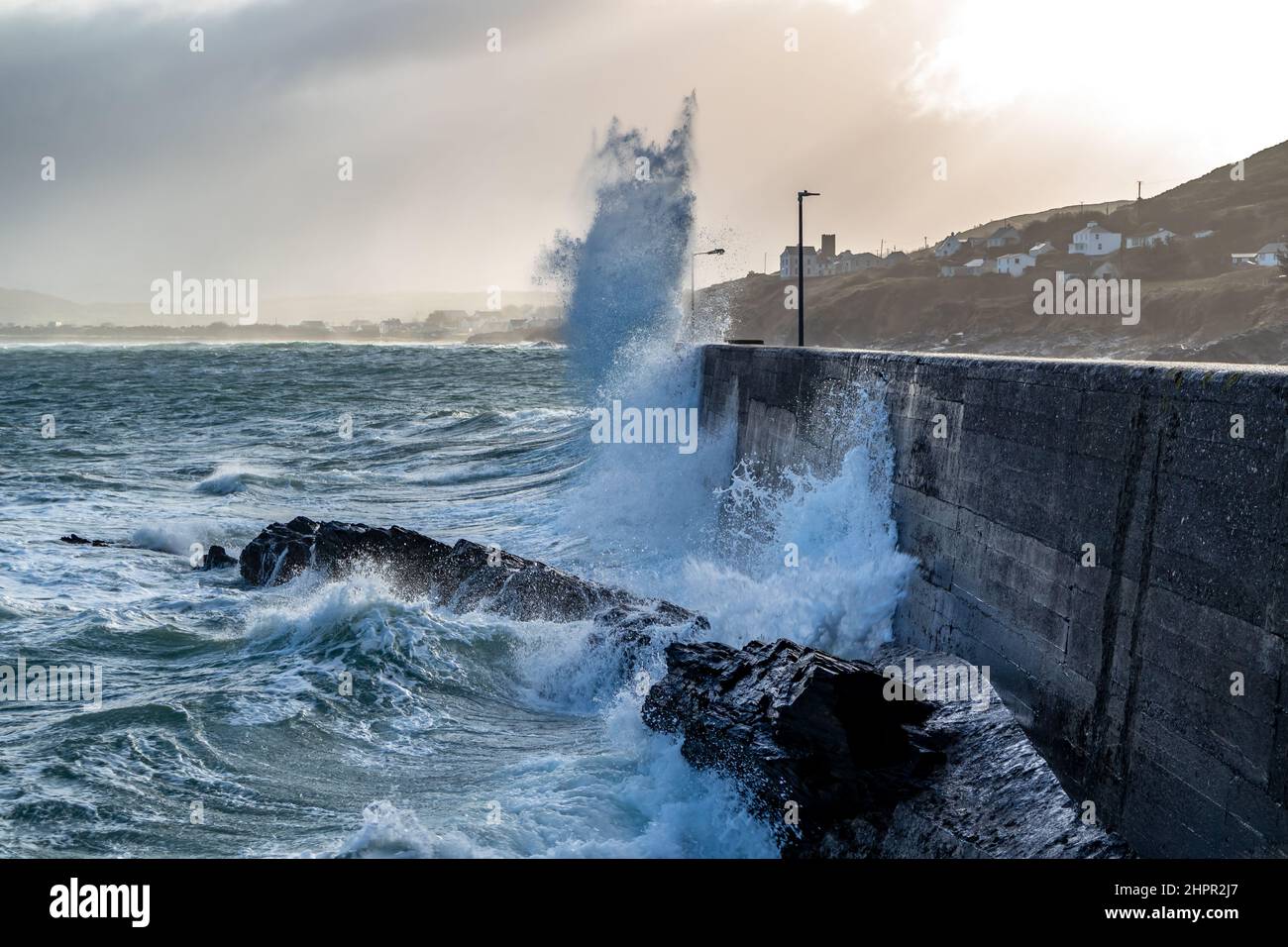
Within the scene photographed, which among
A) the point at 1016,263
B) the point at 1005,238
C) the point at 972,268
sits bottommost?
the point at 1016,263

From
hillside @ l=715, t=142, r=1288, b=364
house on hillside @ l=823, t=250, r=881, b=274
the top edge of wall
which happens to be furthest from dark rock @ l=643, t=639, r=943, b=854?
house on hillside @ l=823, t=250, r=881, b=274

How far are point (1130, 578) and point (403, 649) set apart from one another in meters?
6.04

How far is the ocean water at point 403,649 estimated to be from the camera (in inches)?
230

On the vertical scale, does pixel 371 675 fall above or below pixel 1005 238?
below

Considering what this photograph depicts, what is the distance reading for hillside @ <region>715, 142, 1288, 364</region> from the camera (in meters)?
48.5

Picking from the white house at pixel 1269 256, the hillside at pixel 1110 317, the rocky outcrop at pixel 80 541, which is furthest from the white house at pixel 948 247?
the rocky outcrop at pixel 80 541

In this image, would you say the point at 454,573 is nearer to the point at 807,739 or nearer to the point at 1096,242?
the point at 807,739

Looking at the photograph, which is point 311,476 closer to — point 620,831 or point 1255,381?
point 620,831

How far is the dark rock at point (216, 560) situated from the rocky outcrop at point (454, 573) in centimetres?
59

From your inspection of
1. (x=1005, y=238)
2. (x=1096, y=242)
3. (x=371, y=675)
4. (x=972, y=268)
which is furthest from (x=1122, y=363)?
(x=1005, y=238)

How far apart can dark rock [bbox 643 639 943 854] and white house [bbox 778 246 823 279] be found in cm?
8821

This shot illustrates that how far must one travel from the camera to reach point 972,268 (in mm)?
86500

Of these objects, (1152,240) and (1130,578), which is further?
(1152,240)

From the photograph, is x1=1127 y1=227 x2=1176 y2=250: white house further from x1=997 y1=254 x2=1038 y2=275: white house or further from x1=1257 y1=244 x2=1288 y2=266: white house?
x1=1257 y1=244 x2=1288 y2=266: white house
